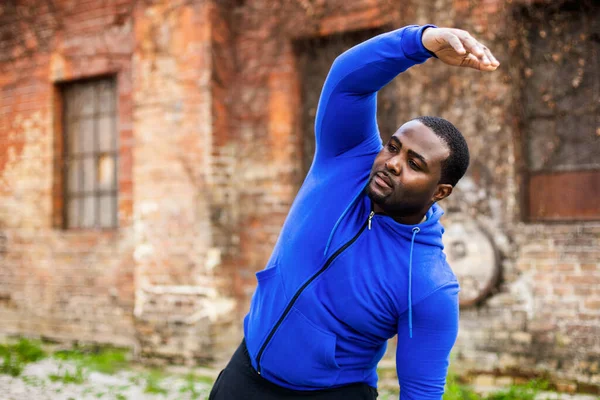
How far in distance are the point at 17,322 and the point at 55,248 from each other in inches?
42.6

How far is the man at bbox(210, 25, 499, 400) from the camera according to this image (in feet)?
7.05

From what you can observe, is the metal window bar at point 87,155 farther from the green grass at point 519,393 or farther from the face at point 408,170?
the face at point 408,170

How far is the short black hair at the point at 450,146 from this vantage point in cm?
219

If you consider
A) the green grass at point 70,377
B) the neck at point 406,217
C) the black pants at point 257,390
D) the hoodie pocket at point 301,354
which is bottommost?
the green grass at point 70,377

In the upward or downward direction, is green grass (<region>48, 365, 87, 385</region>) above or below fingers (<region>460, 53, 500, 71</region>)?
below

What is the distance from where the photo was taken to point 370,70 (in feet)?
6.75

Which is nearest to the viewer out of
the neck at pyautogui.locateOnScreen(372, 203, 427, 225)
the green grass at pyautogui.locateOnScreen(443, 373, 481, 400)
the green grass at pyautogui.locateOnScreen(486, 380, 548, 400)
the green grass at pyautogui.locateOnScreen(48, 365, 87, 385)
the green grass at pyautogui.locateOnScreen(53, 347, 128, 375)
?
the neck at pyautogui.locateOnScreen(372, 203, 427, 225)

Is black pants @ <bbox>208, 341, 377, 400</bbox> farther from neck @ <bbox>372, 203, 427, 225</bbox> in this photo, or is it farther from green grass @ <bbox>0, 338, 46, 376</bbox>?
green grass @ <bbox>0, 338, 46, 376</bbox>

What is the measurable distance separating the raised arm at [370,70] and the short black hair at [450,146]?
20cm

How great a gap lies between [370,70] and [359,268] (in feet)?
2.04

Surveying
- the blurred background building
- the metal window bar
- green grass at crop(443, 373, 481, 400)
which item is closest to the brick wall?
the blurred background building

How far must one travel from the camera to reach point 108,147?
7480 millimetres

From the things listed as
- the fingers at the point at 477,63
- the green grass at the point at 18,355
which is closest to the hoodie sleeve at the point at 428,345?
the fingers at the point at 477,63

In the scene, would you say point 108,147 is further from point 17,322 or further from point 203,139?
point 17,322
